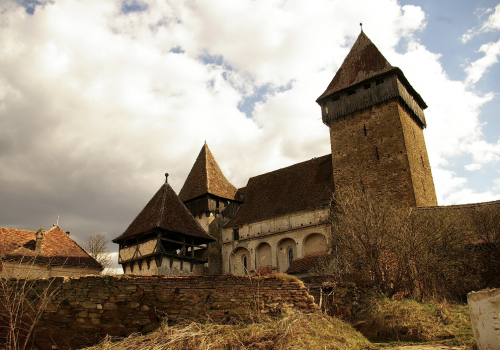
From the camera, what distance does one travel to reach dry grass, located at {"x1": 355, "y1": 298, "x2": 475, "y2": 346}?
8328 mm

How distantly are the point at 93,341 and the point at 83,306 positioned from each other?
808 millimetres

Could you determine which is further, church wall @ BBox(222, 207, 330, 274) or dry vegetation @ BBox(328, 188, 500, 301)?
church wall @ BBox(222, 207, 330, 274)

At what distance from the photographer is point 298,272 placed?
20047mm

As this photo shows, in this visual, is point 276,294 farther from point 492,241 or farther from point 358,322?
point 492,241

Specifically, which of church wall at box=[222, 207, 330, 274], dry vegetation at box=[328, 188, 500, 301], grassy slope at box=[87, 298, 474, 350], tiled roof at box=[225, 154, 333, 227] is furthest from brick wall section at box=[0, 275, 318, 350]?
tiled roof at box=[225, 154, 333, 227]

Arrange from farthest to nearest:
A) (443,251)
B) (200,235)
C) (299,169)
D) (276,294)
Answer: (299,169), (200,235), (443,251), (276,294)

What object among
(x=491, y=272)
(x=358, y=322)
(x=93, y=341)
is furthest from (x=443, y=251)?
(x=93, y=341)

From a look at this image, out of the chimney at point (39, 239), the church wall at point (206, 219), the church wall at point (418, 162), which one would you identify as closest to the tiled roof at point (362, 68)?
the church wall at point (418, 162)

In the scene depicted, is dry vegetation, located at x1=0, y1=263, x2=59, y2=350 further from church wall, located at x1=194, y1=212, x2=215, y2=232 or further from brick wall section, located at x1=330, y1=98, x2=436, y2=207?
brick wall section, located at x1=330, y1=98, x2=436, y2=207

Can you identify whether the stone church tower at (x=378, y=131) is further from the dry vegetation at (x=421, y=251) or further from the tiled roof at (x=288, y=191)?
the dry vegetation at (x=421, y=251)

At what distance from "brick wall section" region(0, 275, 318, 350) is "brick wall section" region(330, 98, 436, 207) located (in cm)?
1455

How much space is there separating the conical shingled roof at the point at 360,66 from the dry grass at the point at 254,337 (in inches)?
789

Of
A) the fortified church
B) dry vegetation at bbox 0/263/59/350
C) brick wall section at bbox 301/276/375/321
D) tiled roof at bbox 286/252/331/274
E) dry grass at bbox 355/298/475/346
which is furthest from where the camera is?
the fortified church

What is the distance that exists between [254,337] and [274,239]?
16696 millimetres
